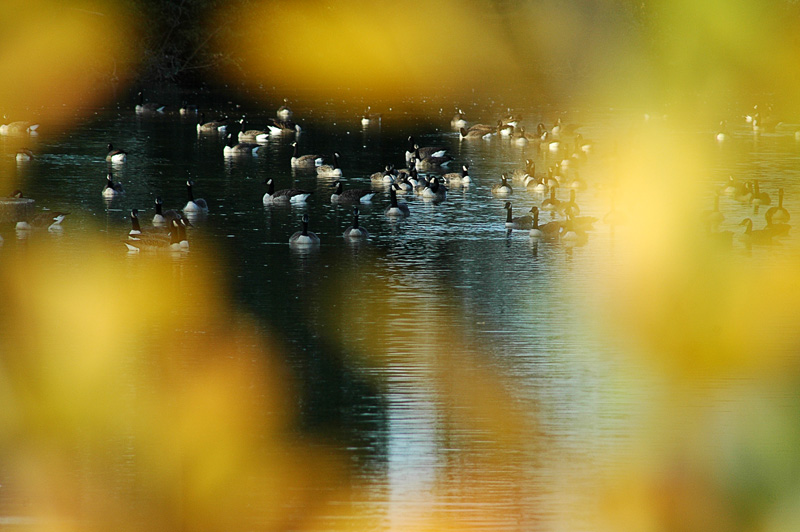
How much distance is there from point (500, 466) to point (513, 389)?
2.51 m

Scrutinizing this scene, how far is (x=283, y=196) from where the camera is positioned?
28.2m

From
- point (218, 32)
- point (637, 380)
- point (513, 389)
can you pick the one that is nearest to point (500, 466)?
point (513, 389)

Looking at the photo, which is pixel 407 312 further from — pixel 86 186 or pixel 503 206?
pixel 86 186

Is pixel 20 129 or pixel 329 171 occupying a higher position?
pixel 20 129

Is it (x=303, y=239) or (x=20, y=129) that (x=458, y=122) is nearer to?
(x=20, y=129)

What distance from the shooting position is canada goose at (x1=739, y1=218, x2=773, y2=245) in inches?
967

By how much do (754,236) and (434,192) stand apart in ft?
26.5

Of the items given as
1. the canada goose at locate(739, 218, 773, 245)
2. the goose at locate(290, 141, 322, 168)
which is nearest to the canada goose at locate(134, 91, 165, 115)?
the goose at locate(290, 141, 322, 168)

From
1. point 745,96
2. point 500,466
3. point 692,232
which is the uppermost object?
point 745,96

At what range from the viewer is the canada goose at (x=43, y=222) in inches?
954

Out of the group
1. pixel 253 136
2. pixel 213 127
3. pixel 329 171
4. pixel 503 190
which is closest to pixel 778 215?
pixel 503 190

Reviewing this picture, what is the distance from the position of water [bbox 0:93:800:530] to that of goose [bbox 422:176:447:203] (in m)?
0.35

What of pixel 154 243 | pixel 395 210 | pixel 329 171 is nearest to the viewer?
pixel 154 243

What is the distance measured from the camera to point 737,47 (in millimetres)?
72750
